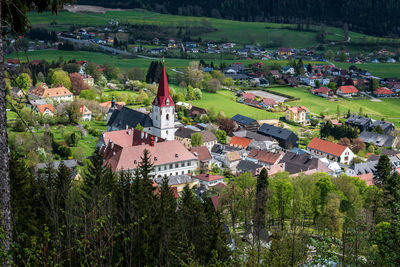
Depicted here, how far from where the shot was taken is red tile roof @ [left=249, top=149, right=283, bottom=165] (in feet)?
184

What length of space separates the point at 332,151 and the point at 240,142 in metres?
11.6

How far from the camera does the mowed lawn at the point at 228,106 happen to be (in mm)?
80062

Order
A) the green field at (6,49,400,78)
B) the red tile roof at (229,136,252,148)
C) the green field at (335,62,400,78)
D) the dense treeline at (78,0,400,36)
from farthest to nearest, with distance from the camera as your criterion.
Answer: the dense treeline at (78,0,400,36) < the green field at (335,62,400,78) < the green field at (6,49,400,78) < the red tile roof at (229,136,252,148)

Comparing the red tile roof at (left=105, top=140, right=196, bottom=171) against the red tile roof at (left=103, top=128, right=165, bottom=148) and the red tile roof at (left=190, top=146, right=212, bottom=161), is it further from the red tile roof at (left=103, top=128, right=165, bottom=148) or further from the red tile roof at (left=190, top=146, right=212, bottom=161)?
the red tile roof at (left=190, top=146, right=212, bottom=161)

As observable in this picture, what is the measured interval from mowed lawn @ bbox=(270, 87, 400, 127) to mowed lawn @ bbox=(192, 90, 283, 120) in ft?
31.2

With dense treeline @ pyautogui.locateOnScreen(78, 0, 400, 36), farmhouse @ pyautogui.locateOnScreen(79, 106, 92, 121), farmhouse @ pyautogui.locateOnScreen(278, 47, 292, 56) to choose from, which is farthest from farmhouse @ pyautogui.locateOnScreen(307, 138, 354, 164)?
dense treeline @ pyautogui.locateOnScreen(78, 0, 400, 36)

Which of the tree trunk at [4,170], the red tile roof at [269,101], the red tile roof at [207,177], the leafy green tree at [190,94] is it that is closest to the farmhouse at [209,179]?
the red tile roof at [207,177]

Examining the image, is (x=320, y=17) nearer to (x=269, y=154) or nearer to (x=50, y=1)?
(x=269, y=154)

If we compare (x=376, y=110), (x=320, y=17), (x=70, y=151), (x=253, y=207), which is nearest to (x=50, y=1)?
(x=253, y=207)

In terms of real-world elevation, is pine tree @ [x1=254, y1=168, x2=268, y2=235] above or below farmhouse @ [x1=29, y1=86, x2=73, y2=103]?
above

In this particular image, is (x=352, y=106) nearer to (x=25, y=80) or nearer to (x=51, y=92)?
(x=51, y=92)

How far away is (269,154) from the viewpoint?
57188 mm

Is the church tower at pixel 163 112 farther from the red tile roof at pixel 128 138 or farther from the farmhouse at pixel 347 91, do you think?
the farmhouse at pixel 347 91

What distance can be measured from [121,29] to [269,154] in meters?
109
